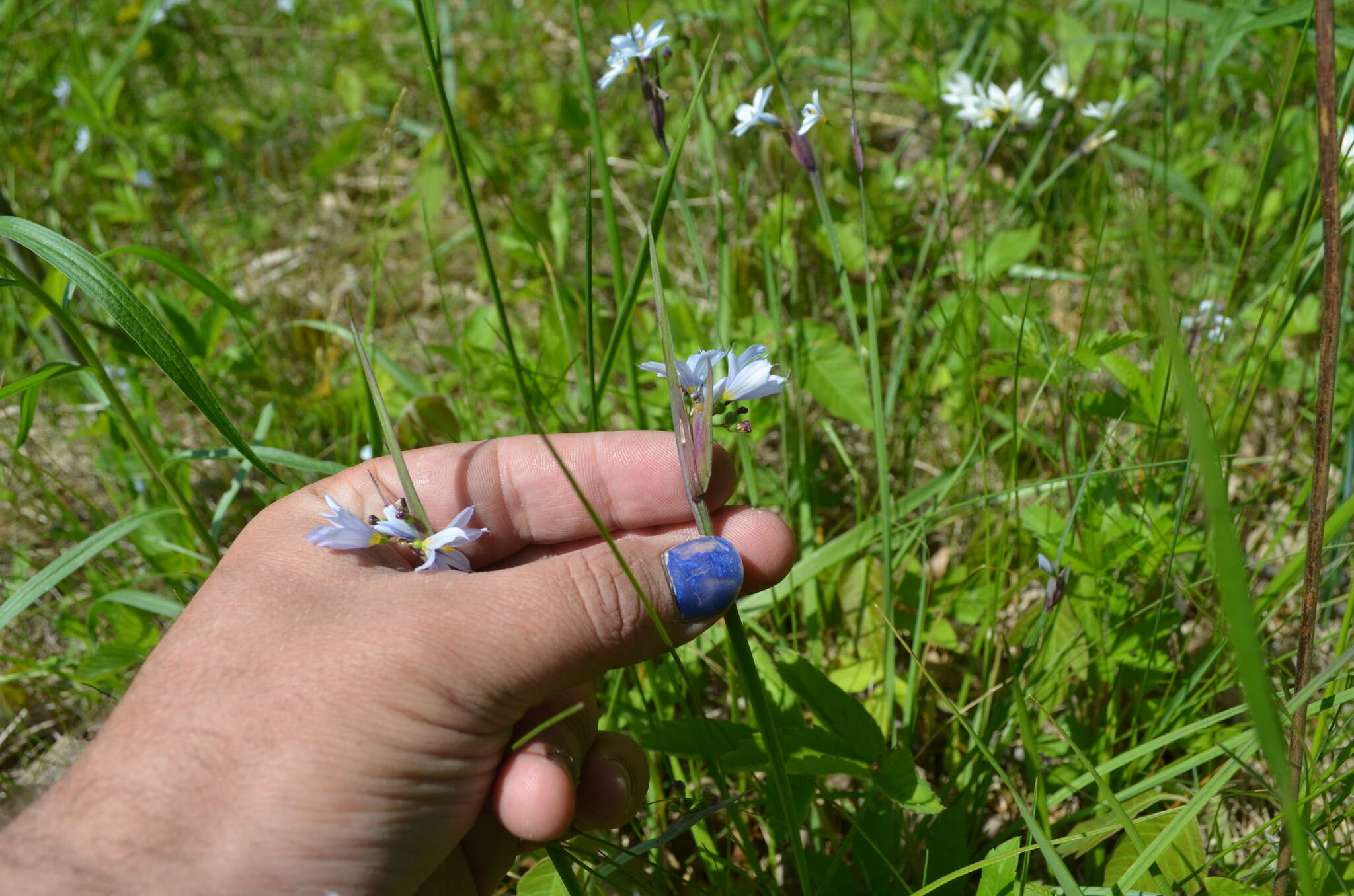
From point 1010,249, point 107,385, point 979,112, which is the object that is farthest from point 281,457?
point 979,112

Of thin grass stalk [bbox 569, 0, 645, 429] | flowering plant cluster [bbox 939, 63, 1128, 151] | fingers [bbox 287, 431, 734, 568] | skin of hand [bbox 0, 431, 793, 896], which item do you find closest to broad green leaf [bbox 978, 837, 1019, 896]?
skin of hand [bbox 0, 431, 793, 896]

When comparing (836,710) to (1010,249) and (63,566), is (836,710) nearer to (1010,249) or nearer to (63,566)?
(63,566)

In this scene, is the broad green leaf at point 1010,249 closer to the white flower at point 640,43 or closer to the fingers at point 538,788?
the white flower at point 640,43

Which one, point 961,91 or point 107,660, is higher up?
point 961,91

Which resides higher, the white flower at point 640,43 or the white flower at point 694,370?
the white flower at point 640,43

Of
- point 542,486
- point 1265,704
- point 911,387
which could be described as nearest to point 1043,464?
point 911,387

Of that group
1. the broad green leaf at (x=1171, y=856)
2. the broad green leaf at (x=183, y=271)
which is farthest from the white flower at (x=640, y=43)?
the broad green leaf at (x=1171, y=856)

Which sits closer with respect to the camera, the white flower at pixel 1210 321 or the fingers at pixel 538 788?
the fingers at pixel 538 788
